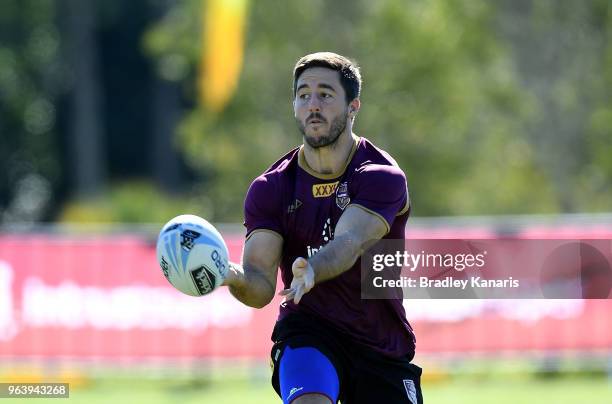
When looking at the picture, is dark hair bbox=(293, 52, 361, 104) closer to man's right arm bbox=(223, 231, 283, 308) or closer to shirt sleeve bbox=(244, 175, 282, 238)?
shirt sleeve bbox=(244, 175, 282, 238)

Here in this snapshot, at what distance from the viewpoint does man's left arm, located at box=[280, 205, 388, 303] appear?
21.6ft

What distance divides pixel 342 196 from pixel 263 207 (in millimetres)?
458

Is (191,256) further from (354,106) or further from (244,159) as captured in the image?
(244,159)

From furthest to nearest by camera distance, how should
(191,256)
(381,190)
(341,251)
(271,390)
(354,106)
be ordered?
(271,390)
(354,106)
(381,190)
(341,251)
(191,256)

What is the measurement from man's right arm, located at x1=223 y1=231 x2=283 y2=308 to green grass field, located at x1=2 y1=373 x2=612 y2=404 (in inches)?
246

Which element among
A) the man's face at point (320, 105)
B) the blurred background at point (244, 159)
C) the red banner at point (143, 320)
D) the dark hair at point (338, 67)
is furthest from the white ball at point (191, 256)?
the red banner at point (143, 320)

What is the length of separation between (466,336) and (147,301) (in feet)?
12.5

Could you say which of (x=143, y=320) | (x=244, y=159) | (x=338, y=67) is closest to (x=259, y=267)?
(x=338, y=67)

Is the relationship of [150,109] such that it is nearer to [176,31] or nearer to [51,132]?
[51,132]

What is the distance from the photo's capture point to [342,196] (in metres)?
7.32

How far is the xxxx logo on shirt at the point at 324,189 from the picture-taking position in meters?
7.38

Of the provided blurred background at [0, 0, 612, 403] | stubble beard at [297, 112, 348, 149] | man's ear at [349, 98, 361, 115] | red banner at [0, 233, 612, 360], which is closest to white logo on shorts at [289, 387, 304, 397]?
stubble beard at [297, 112, 348, 149]

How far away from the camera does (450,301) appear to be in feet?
51.0

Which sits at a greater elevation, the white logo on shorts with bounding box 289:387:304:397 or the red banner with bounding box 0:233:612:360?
the red banner with bounding box 0:233:612:360
